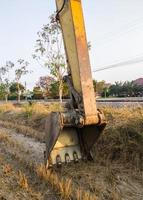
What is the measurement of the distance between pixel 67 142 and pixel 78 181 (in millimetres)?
1020

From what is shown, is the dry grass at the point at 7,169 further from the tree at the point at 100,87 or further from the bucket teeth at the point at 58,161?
the tree at the point at 100,87

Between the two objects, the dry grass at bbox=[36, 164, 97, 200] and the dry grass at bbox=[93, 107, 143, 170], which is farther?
the dry grass at bbox=[93, 107, 143, 170]

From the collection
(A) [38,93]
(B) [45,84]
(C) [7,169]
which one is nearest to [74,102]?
(C) [7,169]

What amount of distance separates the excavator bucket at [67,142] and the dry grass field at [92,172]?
0.60 ft

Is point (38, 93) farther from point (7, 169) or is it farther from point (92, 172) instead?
point (92, 172)

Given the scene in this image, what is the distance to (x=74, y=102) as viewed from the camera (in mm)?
5797

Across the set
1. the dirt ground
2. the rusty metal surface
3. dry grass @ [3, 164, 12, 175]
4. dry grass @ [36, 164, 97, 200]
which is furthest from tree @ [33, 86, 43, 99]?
dry grass @ [36, 164, 97, 200]

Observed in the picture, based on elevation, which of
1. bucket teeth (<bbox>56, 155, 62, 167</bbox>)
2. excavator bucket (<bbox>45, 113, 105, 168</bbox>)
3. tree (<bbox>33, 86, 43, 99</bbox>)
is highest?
tree (<bbox>33, 86, 43, 99</bbox>)

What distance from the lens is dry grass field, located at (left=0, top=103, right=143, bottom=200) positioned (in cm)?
482

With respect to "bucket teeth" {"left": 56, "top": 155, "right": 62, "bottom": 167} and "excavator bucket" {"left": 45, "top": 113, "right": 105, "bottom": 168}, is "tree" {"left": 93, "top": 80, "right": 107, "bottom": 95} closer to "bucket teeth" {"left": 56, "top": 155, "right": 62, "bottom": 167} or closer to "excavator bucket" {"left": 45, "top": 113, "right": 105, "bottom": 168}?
"excavator bucket" {"left": 45, "top": 113, "right": 105, "bottom": 168}

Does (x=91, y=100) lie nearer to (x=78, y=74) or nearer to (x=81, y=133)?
(x=78, y=74)

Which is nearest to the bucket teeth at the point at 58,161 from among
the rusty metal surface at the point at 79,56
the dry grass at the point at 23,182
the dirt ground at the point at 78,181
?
the dirt ground at the point at 78,181

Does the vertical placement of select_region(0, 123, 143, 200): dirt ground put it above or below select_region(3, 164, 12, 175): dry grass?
below

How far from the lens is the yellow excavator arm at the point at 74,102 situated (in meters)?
5.43
